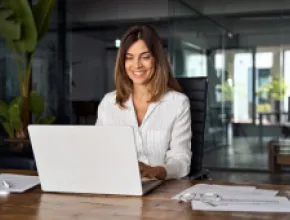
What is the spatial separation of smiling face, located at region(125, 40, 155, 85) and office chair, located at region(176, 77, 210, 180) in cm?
30

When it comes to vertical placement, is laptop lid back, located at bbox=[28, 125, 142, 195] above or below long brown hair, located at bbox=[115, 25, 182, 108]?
below

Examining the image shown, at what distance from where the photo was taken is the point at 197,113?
7.90ft

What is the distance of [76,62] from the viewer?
8898 mm

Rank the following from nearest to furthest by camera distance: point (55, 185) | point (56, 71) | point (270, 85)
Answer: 1. point (55, 185)
2. point (270, 85)
3. point (56, 71)

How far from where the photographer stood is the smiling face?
2182mm

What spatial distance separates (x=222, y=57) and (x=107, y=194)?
6.15 meters

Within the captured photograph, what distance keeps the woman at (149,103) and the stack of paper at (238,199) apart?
54 cm

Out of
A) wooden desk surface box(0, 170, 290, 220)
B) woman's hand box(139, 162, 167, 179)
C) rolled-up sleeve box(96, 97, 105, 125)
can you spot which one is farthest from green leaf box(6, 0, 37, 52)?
wooden desk surface box(0, 170, 290, 220)

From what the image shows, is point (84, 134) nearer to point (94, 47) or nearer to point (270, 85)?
point (270, 85)

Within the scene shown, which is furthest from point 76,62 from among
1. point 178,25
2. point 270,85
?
point 270,85

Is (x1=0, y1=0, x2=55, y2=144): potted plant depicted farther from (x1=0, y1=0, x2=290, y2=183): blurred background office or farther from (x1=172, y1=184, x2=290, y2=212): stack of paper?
(x1=172, y1=184, x2=290, y2=212): stack of paper

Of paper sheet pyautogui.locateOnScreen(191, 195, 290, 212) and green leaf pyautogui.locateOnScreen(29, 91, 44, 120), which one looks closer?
paper sheet pyautogui.locateOnScreen(191, 195, 290, 212)

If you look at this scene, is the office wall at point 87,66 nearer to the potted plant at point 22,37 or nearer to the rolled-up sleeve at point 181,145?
the potted plant at point 22,37

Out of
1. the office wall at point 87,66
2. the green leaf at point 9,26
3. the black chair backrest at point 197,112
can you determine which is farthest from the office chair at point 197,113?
the office wall at point 87,66
